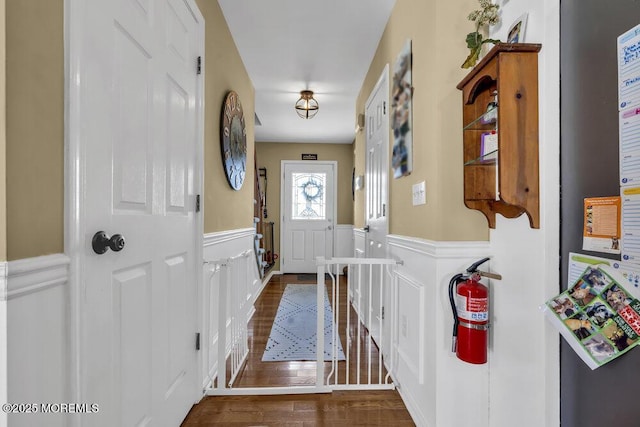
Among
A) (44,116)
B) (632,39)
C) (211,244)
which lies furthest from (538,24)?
(211,244)

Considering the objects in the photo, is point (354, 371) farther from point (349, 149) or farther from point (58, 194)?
point (349, 149)

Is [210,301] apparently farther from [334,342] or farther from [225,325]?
[334,342]

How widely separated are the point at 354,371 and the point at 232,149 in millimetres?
1869

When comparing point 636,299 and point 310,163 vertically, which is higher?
point 310,163

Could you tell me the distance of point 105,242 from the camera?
936mm

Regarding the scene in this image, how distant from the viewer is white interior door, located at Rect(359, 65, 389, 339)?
240 centimetres

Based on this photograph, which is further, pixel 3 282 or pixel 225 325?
pixel 225 325

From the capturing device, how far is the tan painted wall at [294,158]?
5.95 m

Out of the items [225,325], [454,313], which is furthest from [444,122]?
[225,325]

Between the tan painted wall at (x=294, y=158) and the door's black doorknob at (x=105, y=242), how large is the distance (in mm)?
4928

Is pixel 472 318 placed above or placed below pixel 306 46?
below

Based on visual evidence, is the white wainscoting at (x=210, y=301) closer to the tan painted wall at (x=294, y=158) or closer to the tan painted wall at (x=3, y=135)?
the tan painted wall at (x=3, y=135)

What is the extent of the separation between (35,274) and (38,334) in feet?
0.47

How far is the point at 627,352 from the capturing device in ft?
2.73
